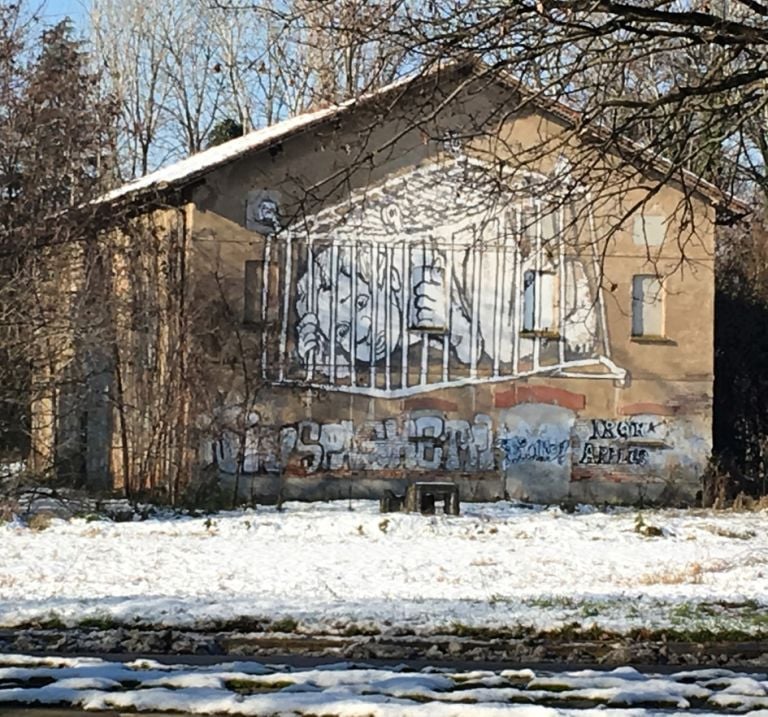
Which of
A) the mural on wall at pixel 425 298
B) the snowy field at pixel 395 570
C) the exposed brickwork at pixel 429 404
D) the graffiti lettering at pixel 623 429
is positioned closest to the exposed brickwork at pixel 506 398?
the mural on wall at pixel 425 298

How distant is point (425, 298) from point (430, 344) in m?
0.88

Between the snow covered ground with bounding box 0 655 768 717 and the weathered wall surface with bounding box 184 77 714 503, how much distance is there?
49.3 ft

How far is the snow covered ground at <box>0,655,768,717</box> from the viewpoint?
6965mm

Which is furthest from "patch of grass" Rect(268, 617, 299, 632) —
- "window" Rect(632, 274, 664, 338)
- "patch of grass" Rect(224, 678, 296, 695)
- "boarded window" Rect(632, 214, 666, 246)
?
"boarded window" Rect(632, 214, 666, 246)

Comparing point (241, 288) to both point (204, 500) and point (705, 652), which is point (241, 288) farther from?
point (705, 652)

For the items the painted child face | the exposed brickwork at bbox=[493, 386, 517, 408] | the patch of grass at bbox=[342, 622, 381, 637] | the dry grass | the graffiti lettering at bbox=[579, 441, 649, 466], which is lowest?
the patch of grass at bbox=[342, 622, 381, 637]

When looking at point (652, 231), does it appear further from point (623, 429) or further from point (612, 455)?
point (612, 455)

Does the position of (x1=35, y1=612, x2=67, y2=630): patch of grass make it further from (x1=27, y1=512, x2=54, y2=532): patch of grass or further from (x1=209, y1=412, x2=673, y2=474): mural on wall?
(x1=209, y1=412, x2=673, y2=474): mural on wall

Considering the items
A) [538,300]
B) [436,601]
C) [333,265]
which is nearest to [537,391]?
[538,300]

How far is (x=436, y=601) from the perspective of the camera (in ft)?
37.6

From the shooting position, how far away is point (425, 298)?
79.2ft

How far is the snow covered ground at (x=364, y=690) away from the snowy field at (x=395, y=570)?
2157 millimetres

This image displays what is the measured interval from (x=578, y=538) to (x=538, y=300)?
7596 millimetres

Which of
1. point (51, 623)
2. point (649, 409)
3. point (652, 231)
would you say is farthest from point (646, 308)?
point (51, 623)
